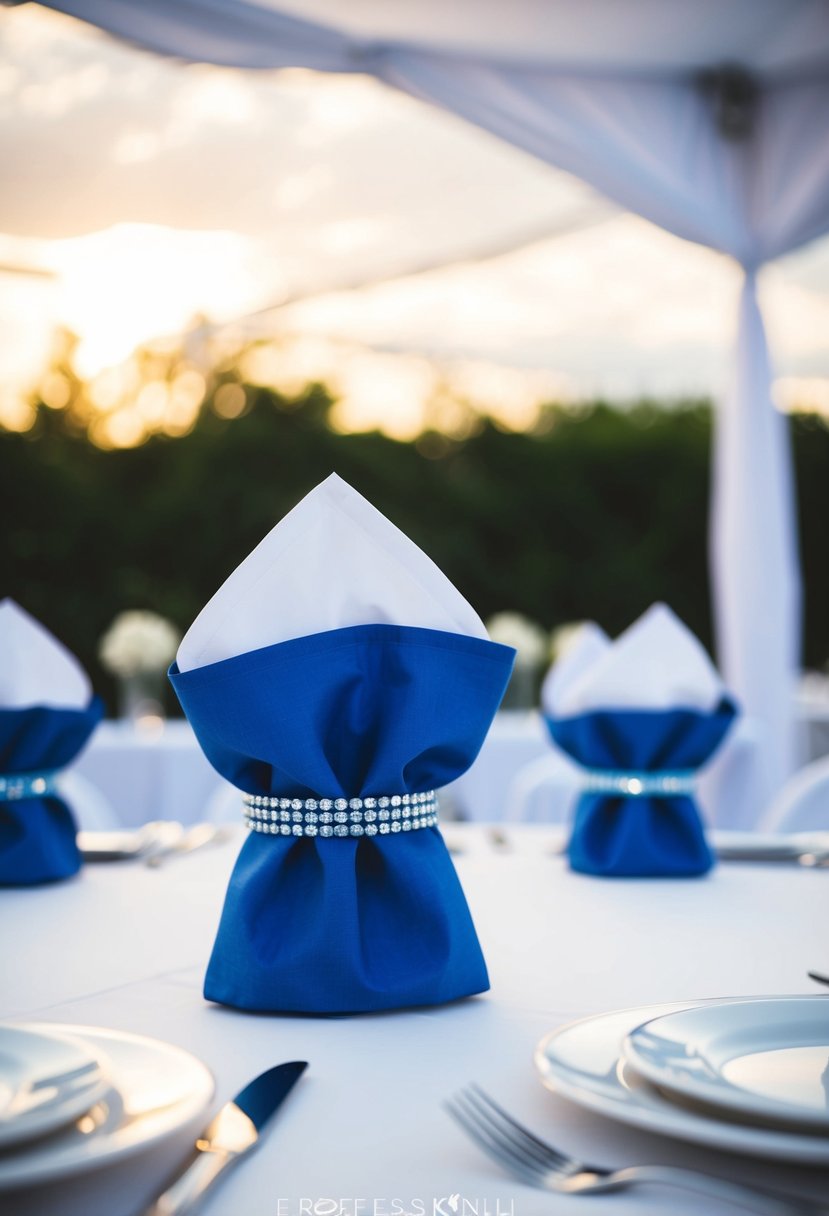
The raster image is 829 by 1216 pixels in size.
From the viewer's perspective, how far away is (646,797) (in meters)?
1.43

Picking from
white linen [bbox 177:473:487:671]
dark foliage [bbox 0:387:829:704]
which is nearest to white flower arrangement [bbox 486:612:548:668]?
dark foliage [bbox 0:387:829:704]

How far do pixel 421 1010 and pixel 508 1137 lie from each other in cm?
27

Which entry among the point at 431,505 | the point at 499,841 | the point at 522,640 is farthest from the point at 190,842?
the point at 431,505

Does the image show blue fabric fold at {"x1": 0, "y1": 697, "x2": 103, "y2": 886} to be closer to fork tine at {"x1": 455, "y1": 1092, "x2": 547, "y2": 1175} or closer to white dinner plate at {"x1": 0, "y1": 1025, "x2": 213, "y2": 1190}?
white dinner plate at {"x1": 0, "y1": 1025, "x2": 213, "y2": 1190}

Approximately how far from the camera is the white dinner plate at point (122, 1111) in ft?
1.55

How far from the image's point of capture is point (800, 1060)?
0.63 meters

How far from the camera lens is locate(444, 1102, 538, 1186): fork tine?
518mm

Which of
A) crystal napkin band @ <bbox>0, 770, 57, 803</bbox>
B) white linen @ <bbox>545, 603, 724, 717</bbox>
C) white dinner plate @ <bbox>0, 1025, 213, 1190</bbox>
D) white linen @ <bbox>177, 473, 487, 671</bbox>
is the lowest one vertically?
white dinner plate @ <bbox>0, 1025, 213, 1190</bbox>

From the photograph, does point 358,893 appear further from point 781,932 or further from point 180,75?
point 180,75

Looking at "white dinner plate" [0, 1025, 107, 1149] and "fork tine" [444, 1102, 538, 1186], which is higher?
"white dinner plate" [0, 1025, 107, 1149]

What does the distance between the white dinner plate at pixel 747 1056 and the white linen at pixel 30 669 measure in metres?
0.98

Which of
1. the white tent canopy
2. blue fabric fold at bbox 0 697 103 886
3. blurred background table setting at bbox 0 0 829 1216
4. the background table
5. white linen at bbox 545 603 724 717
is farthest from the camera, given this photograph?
the background table

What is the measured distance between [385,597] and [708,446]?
7.79 meters

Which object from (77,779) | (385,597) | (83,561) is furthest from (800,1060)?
(83,561)
